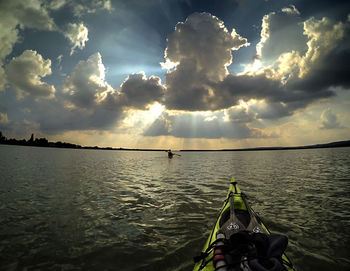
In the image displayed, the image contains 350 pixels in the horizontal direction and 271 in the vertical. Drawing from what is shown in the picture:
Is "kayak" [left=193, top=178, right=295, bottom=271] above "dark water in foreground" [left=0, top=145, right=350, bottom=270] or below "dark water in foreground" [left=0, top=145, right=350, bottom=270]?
above

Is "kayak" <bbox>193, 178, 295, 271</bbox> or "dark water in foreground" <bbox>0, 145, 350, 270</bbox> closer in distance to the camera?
"kayak" <bbox>193, 178, 295, 271</bbox>

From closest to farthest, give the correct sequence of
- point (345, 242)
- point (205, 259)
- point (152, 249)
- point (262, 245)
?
point (262, 245)
point (205, 259)
point (152, 249)
point (345, 242)

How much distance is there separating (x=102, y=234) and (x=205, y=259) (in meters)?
4.32

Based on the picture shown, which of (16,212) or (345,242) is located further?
(16,212)

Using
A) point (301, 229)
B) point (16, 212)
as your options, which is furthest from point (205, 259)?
point (16, 212)

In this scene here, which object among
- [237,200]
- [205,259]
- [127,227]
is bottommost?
[127,227]

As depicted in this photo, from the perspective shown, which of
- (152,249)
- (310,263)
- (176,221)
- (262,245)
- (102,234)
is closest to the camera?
(262,245)

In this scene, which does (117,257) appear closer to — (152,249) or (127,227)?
(152,249)

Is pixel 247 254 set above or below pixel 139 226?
above

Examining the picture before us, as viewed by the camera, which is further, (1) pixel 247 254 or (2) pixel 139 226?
(2) pixel 139 226

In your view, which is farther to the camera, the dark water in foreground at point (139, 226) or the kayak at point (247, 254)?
the dark water in foreground at point (139, 226)

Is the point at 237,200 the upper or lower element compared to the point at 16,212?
upper

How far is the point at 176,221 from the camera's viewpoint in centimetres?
778

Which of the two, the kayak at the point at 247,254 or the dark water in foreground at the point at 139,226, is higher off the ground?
the kayak at the point at 247,254
